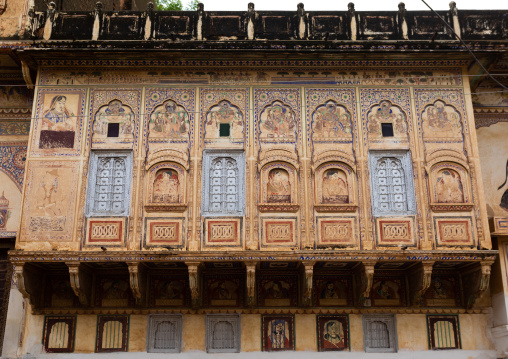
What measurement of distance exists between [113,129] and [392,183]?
5.69 metres

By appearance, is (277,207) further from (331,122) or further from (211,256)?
(331,122)

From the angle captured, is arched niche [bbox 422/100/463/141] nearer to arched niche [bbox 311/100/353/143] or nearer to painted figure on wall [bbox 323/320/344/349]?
arched niche [bbox 311/100/353/143]

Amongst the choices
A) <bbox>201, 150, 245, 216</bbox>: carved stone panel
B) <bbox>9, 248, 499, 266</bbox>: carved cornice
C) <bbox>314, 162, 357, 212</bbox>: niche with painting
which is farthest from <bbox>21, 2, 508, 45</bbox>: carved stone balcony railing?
<bbox>9, 248, 499, 266</bbox>: carved cornice

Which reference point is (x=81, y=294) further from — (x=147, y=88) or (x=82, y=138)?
(x=147, y=88)

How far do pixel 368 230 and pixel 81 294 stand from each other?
5554mm

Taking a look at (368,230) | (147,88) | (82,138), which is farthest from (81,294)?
(368,230)

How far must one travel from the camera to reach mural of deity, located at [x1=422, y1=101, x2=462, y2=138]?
38.6 ft

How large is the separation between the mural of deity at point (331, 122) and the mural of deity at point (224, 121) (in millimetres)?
1522

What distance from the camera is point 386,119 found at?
39.0ft

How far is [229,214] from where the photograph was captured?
11172 millimetres

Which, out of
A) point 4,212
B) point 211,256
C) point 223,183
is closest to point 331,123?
point 223,183

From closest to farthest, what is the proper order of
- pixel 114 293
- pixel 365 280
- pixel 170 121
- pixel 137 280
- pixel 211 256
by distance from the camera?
pixel 211 256 < pixel 137 280 < pixel 365 280 < pixel 114 293 < pixel 170 121

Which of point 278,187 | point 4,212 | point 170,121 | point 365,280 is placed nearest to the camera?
point 365,280

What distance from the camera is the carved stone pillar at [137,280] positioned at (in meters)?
10.6
